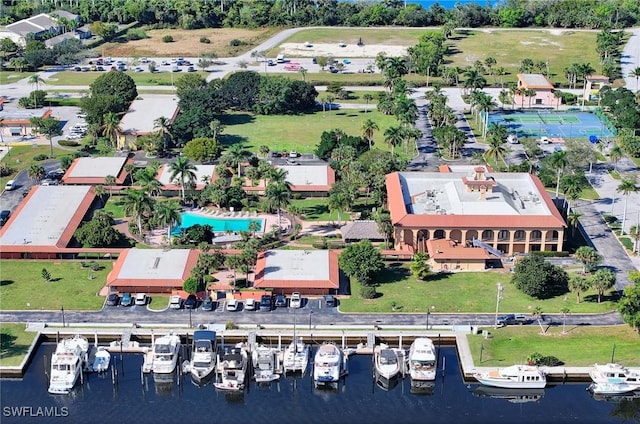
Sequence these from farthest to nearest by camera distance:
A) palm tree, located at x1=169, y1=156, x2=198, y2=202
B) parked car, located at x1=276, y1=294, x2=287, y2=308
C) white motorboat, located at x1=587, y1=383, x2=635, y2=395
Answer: palm tree, located at x1=169, y1=156, x2=198, y2=202 < parked car, located at x1=276, y1=294, x2=287, y2=308 < white motorboat, located at x1=587, y1=383, x2=635, y2=395

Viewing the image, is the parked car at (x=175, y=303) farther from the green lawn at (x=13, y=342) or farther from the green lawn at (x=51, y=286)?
the green lawn at (x=13, y=342)

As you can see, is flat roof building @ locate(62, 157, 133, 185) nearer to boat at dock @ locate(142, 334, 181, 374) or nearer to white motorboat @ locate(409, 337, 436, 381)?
boat at dock @ locate(142, 334, 181, 374)

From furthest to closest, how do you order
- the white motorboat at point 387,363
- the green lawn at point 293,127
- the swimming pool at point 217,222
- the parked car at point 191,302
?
the green lawn at point 293,127 → the swimming pool at point 217,222 → the parked car at point 191,302 → the white motorboat at point 387,363

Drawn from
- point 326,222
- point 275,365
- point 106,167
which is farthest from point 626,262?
point 106,167

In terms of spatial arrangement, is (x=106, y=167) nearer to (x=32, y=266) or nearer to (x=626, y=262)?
(x=32, y=266)

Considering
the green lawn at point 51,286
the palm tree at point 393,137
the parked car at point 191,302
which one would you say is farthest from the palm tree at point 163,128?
the parked car at point 191,302

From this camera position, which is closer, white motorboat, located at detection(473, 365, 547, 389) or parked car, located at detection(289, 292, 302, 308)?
white motorboat, located at detection(473, 365, 547, 389)

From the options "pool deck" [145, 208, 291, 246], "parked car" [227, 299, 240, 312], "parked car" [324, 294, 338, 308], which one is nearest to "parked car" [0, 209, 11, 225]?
"pool deck" [145, 208, 291, 246]
